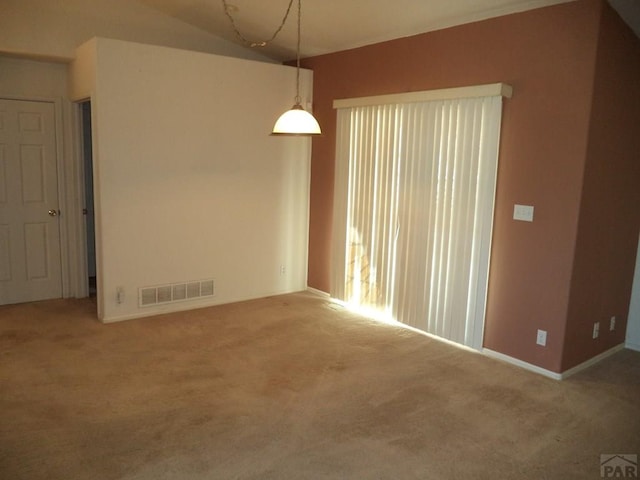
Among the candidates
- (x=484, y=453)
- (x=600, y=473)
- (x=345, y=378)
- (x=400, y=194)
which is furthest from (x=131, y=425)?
(x=400, y=194)

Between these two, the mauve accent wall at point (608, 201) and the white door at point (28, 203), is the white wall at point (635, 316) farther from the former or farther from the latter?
the white door at point (28, 203)

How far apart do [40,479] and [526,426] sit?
9.09 feet

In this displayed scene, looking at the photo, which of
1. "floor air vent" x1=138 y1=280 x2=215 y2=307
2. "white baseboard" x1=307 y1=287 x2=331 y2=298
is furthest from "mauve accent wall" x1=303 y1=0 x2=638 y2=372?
"floor air vent" x1=138 y1=280 x2=215 y2=307

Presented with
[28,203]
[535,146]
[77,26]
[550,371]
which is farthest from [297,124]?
[28,203]

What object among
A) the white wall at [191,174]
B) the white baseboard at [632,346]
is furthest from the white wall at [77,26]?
the white baseboard at [632,346]

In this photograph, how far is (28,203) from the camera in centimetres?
540

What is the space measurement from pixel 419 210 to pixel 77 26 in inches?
154

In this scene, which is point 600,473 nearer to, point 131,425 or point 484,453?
point 484,453

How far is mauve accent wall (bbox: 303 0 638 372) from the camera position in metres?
3.68

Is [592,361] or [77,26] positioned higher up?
[77,26]

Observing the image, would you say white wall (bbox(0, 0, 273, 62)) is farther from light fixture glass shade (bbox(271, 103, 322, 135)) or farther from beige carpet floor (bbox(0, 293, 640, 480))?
light fixture glass shade (bbox(271, 103, 322, 135))

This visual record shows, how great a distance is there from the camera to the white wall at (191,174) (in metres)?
4.71

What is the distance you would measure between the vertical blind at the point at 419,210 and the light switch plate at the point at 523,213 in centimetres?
19

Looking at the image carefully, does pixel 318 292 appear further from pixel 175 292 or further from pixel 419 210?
pixel 419 210
